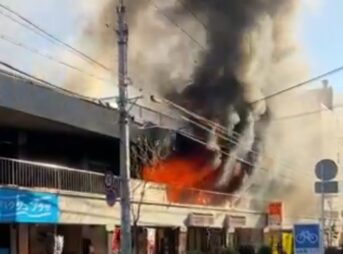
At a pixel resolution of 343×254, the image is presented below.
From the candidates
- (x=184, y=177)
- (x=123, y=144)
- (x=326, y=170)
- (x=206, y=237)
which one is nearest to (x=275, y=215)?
(x=206, y=237)

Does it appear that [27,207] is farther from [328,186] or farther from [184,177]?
[184,177]

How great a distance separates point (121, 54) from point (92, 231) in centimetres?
1018

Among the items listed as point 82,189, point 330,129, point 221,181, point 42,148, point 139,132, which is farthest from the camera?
point 330,129

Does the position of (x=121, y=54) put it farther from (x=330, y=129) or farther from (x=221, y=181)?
(x=330, y=129)

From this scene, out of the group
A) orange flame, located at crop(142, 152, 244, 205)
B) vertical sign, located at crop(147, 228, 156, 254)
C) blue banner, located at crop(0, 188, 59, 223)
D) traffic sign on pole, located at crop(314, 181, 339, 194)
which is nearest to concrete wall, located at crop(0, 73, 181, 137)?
orange flame, located at crop(142, 152, 244, 205)

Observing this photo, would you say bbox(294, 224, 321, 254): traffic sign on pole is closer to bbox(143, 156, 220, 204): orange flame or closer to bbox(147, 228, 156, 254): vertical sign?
bbox(147, 228, 156, 254): vertical sign

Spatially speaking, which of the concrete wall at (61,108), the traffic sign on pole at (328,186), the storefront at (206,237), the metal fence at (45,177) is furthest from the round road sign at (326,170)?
the storefront at (206,237)

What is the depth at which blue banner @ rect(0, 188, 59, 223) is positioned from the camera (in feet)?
60.1

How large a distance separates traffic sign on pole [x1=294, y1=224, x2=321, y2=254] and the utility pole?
422cm

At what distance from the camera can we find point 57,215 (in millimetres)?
20328

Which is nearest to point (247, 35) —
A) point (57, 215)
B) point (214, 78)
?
point (214, 78)

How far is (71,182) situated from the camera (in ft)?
74.2

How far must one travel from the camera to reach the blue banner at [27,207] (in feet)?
60.1

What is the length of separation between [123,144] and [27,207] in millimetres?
3458
